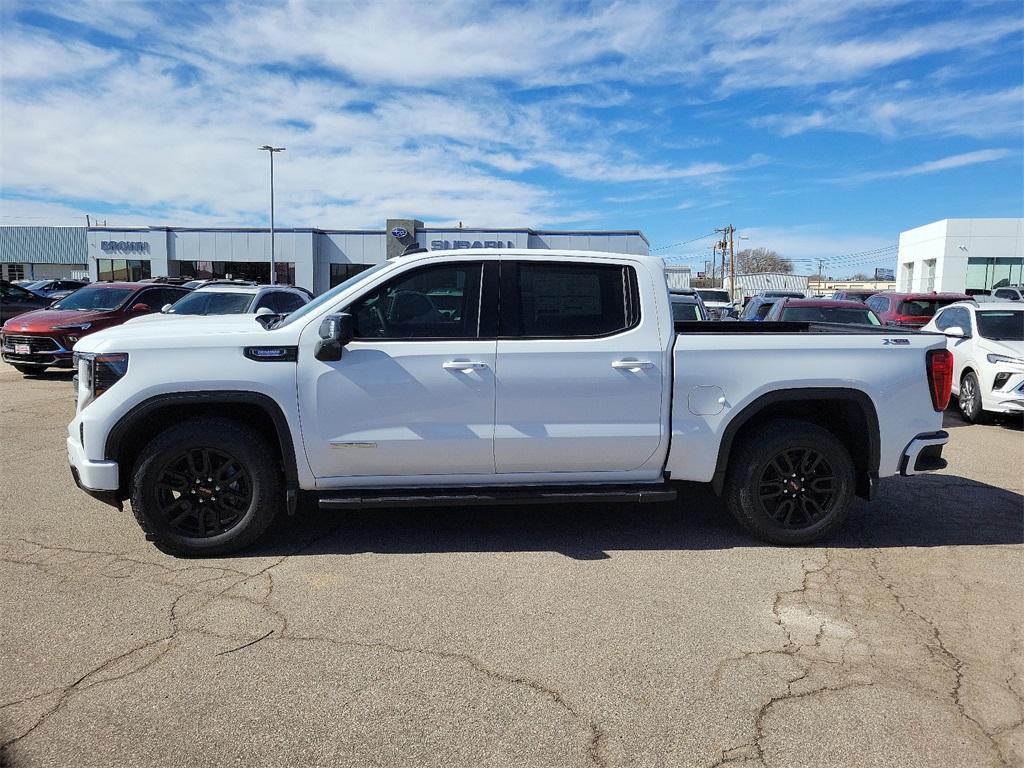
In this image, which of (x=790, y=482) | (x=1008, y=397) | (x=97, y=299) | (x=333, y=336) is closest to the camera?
(x=333, y=336)

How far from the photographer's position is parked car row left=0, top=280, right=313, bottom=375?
11.9 m

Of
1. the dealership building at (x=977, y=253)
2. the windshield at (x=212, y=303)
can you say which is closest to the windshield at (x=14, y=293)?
the windshield at (x=212, y=303)

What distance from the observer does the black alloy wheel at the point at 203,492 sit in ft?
15.0

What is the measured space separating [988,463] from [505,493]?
5.62 m

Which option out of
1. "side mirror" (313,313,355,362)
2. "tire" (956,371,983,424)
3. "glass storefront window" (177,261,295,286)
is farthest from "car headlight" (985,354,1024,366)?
"glass storefront window" (177,261,295,286)

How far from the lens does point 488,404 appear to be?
15.2 ft

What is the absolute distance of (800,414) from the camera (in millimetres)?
5152

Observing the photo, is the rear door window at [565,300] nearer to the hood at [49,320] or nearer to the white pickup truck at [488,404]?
the white pickup truck at [488,404]

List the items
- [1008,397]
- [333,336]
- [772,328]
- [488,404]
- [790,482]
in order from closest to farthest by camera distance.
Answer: [333,336] < [488,404] < [790,482] < [772,328] < [1008,397]

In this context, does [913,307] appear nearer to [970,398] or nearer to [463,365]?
[970,398]

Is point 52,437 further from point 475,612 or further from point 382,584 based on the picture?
point 475,612

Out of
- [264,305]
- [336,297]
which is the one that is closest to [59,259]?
[264,305]

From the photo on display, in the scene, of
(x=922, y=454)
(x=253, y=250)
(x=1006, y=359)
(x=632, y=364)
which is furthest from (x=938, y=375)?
(x=253, y=250)

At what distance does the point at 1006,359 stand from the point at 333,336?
8865 mm
